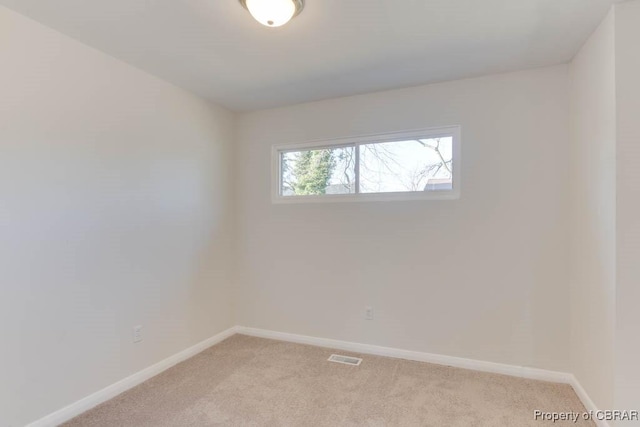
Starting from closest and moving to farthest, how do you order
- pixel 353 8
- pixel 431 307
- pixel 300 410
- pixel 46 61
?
pixel 353 8 → pixel 46 61 → pixel 300 410 → pixel 431 307

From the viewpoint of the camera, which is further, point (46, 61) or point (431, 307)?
point (431, 307)

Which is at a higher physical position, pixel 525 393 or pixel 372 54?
pixel 372 54

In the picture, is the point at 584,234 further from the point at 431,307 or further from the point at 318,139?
the point at 318,139

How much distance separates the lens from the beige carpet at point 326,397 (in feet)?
6.56

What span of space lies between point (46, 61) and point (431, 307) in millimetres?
3311

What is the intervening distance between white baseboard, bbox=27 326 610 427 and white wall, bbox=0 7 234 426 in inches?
2.3

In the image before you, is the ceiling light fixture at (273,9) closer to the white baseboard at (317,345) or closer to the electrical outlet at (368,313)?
the electrical outlet at (368,313)

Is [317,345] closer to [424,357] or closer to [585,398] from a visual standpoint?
[424,357]

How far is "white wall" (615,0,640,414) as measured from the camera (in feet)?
5.65

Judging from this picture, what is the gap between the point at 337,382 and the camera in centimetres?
246

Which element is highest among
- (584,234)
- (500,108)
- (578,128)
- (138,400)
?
(500,108)

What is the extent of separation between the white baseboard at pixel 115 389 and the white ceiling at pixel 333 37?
2.40 m

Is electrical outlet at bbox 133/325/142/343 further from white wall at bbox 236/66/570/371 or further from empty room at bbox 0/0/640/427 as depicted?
white wall at bbox 236/66/570/371

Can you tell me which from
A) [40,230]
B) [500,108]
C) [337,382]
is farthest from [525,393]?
[40,230]
